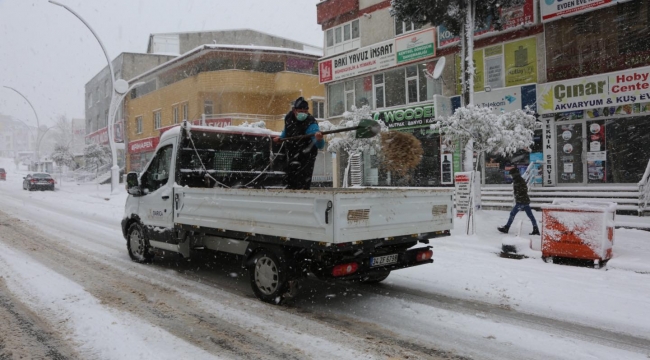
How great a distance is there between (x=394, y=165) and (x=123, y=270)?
182 inches

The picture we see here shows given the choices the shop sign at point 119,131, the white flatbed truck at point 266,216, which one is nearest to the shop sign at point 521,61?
the white flatbed truck at point 266,216

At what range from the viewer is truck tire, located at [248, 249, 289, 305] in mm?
5254

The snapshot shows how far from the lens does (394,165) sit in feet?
23.7

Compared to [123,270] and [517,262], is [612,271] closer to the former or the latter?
[517,262]

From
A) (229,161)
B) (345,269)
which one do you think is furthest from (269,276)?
(229,161)

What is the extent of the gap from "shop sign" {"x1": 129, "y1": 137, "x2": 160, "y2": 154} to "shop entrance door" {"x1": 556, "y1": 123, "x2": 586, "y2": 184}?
3233cm

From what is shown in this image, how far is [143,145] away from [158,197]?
124 feet

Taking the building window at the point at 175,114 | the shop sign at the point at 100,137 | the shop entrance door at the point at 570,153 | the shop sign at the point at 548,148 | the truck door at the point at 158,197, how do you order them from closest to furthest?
1. the truck door at the point at 158,197
2. the shop entrance door at the point at 570,153
3. the shop sign at the point at 548,148
4. the building window at the point at 175,114
5. the shop sign at the point at 100,137

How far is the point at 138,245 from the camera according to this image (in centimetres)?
802

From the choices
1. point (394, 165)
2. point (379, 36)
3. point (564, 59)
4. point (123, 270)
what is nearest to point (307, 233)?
point (394, 165)

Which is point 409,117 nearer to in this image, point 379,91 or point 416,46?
point 379,91

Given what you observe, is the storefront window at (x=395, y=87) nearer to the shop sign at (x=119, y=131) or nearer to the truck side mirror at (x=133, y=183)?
the truck side mirror at (x=133, y=183)

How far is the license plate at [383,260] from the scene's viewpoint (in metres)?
5.26

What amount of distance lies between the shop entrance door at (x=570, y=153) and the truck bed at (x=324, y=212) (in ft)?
38.9
